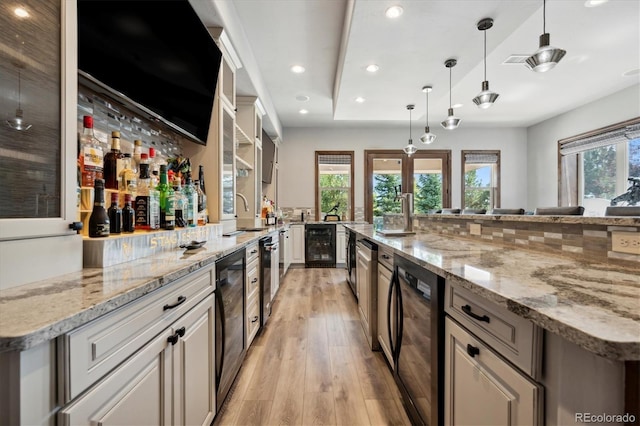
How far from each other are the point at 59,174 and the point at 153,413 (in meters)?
0.78

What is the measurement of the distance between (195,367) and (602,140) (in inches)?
250

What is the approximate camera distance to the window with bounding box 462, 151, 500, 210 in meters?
6.08

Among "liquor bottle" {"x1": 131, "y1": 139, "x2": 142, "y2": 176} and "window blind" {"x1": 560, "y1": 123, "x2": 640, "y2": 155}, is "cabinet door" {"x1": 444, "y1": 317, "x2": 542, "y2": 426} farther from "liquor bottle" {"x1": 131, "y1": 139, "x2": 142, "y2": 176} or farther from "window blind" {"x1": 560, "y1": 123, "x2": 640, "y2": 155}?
"window blind" {"x1": 560, "y1": 123, "x2": 640, "y2": 155}

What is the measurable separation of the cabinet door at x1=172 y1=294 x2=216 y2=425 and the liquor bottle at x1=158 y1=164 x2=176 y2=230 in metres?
0.53

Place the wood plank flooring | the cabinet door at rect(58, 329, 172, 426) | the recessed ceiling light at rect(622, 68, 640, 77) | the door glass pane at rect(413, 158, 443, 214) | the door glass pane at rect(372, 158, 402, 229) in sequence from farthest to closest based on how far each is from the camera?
the door glass pane at rect(413, 158, 443, 214) → the door glass pane at rect(372, 158, 402, 229) → the recessed ceiling light at rect(622, 68, 640, 77) → the wood plank flooring → the cabinet door at rect(58, 329, 172, 426)

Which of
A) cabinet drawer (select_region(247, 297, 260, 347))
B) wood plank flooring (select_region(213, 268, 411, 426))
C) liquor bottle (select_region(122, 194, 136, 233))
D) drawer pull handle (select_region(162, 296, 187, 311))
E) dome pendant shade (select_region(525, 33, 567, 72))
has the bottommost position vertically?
→ wood plank flooring (select_region(213, 268, 411, 426))

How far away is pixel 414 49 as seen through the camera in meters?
2.67

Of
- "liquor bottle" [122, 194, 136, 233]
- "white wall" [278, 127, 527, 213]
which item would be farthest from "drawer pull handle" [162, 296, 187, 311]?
"white wall" [278, 127, 527, 213]

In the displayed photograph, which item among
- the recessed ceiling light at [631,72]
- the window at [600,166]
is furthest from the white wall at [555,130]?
the recessed ceiling light at [631,72]

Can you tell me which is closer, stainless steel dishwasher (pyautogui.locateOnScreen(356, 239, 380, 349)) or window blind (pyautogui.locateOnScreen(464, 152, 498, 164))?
stainless steel dishwasher (pyautogui.locateOnScreen(356, 239, 380, 349))

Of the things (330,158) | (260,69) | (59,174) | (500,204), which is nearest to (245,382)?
(59,174)

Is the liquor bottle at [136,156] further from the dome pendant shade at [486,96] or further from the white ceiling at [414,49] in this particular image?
the dome pendant shade at [486,96]

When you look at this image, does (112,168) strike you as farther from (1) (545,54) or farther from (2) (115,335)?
(1) (545,54)

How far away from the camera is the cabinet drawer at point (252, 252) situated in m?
1.93
